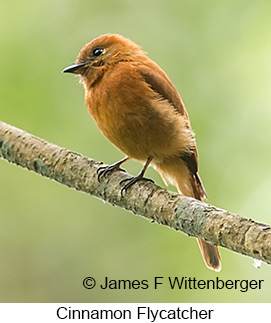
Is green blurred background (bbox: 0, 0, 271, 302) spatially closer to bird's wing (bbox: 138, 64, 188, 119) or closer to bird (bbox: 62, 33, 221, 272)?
bird (bbox: 62, 33, 221, 272)

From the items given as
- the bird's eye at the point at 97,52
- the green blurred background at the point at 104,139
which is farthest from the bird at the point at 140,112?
the green blurred background at the point at 104,139

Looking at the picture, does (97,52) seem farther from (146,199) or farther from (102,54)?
(146,199)

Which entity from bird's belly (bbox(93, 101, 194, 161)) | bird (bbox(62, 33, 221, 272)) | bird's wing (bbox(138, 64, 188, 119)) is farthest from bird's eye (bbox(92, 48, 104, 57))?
bird's belly (bbox(93, 101, 194, 161))

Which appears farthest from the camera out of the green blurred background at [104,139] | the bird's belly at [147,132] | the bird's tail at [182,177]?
the green blurred background at [104,139]

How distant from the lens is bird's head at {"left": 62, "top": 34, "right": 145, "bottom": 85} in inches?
111

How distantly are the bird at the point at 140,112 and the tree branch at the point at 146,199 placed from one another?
12 centimetres

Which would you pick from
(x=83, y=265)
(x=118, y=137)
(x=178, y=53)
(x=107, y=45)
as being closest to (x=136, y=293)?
(x=83, y=265)

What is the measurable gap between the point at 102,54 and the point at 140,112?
422 mm

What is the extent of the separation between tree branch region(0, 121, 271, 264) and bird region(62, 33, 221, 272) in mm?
117

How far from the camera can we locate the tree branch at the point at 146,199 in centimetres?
181

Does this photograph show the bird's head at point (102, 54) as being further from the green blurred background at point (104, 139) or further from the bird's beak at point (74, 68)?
the green blurred background at point (104, 139)

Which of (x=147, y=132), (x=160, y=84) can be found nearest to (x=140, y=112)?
(x=147, y=132)

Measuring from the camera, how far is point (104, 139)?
3.44 m

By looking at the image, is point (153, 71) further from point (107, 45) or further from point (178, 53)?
point (178, 53)
